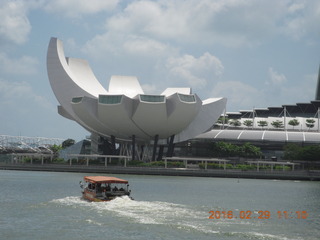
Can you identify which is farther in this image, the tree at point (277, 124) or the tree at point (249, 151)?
the tree at point (277, 124)

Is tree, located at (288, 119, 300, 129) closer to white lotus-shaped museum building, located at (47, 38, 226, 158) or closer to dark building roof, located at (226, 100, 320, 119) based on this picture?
dark building roof, located at (226, 100, 320, 119)

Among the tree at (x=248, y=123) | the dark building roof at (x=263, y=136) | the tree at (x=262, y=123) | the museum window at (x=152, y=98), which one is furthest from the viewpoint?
the tree at (x=248, y=123)

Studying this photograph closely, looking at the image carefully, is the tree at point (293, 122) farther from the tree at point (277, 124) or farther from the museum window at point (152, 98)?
the museum window at point (152, 98)

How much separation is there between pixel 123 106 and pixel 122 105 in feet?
0.91

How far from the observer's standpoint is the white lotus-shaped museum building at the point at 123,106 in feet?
300

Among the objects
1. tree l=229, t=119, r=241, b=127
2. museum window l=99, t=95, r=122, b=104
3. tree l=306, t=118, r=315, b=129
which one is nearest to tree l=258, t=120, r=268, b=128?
tree l=229, t=119, r=241, b=127

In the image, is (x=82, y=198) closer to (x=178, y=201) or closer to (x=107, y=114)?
(x=178, y=201)

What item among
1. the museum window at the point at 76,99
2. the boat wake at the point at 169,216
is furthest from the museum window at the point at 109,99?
the boat wake at the point at 169,216

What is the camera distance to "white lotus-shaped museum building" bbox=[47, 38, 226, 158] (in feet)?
300

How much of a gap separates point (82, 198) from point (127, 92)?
6177cm

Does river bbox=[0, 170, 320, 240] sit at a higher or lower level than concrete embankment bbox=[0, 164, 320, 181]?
lower

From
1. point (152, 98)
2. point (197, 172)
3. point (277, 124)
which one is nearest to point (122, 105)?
point (152, 98)

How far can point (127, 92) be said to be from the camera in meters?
103

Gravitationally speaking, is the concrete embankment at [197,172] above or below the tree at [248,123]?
below
